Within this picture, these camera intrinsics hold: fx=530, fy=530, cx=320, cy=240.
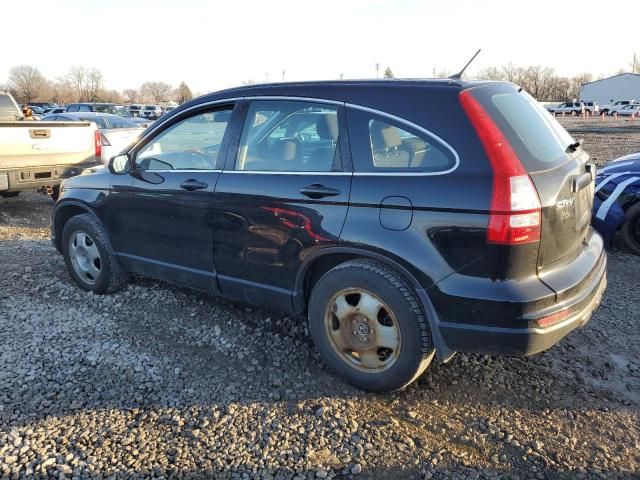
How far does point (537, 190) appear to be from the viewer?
2.69m

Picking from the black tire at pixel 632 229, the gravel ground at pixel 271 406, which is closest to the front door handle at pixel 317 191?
the gravel ground at pixel 271 406

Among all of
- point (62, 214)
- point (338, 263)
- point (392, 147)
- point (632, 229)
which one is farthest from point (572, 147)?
point (62, 214)

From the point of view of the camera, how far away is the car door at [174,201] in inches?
148

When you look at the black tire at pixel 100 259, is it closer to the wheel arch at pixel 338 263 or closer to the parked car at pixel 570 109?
the wheel arch at pixel 338 263

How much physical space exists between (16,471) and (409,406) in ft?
6.78

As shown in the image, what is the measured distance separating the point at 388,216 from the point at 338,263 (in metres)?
0.52

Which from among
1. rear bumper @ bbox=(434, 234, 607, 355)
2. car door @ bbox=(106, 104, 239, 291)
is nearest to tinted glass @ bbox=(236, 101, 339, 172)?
car door @ bbox=(106, 104, 239, 291)

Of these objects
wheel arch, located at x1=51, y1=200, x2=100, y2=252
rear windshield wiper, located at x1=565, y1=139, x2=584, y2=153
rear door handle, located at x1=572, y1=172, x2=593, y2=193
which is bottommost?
wheel arch, located at x1=51, y1=200, x2=100, y2=252

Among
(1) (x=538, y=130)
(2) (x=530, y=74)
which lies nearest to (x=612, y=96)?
(2) (x=530, y=74)

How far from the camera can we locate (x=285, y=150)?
3.46 metres

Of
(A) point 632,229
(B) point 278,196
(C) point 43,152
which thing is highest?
(C) point 43,152

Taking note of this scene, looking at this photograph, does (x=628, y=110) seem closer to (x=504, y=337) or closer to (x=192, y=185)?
(x=192, y=185)

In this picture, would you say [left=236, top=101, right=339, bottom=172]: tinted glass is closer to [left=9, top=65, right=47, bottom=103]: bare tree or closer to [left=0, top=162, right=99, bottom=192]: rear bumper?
[left=0, top=162, right=99, bottom=192]: rear bumper

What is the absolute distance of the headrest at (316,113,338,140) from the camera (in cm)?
321
